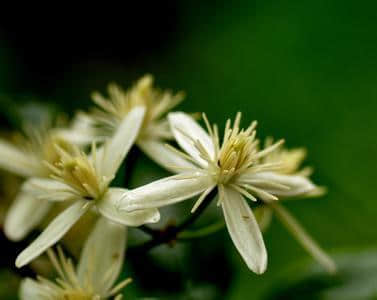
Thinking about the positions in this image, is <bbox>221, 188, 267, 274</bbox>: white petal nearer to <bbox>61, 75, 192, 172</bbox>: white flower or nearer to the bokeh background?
<bbox>61, 75, 192, 172</bbox>: white flower

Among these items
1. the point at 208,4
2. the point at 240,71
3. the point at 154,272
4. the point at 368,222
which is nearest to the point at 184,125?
the point at 154,272

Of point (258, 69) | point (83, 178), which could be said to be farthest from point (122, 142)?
point (258, 69)

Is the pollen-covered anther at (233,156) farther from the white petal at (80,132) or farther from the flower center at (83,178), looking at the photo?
the white petal at (80,132)

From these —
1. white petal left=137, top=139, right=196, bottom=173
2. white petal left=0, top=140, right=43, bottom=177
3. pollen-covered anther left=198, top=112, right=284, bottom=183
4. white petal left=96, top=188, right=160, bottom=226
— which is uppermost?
white petal left=137, top=139, right=196, bottom=173

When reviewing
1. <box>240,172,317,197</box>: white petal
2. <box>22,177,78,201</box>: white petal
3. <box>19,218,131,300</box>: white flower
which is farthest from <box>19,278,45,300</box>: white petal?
<box>240,172,317,197</box>: white petal

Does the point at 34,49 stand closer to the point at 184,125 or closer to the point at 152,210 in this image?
the point at 184,125
